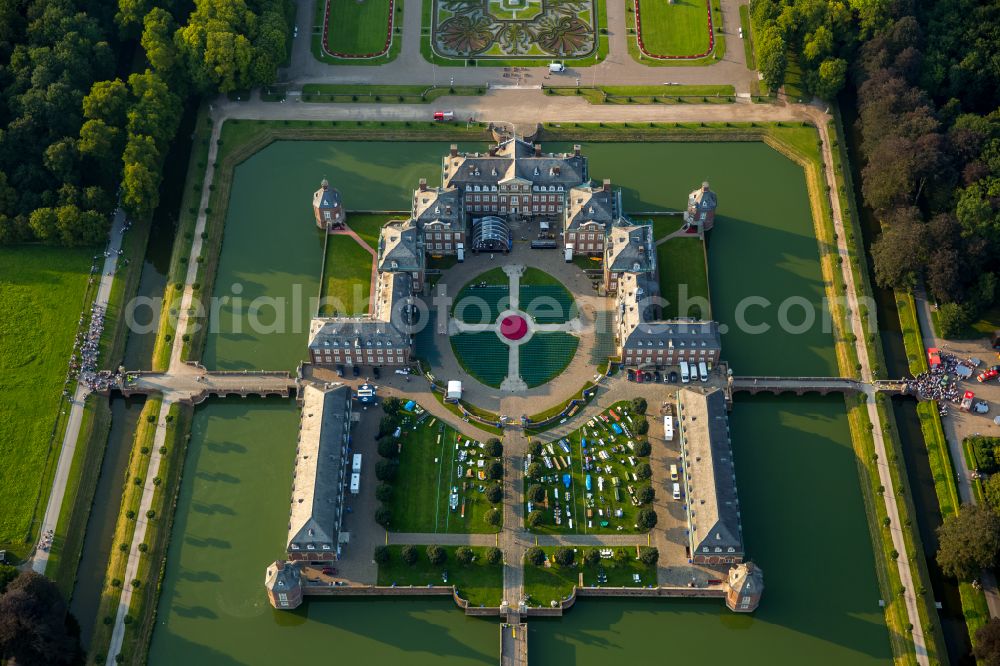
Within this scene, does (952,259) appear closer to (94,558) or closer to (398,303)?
(398,303)

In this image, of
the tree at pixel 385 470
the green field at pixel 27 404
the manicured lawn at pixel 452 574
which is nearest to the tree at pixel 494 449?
the tree at pixel 385 470

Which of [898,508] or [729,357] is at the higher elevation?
[729,357]

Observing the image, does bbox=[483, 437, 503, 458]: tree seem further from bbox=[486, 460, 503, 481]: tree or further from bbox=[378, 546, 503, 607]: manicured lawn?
bbox=[378, 546, 503, 607]: manicured lawn

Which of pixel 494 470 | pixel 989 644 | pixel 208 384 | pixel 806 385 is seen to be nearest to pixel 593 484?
pixel 494 470

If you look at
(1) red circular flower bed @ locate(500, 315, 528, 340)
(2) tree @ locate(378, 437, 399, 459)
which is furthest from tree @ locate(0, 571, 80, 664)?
(1) red circular flower bed @ locate(500, 315, 528, 340)

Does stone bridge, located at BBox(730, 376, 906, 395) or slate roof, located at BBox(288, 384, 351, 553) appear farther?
stone bridge, located at BBox(730, 376, 906, 395)

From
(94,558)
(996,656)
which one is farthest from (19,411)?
(996,656)

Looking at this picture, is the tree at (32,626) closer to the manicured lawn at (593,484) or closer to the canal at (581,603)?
the canal at (581,603)
